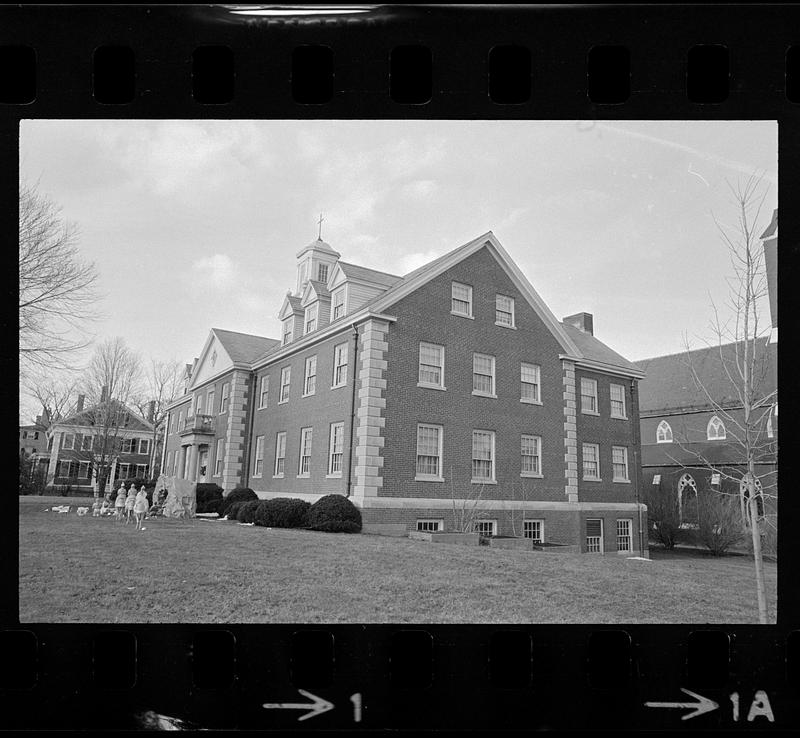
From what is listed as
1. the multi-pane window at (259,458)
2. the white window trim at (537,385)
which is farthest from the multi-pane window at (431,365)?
the multi-pane window at (259,458)

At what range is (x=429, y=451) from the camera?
33.6 feet

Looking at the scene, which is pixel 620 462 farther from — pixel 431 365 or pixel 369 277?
pixel 369 277

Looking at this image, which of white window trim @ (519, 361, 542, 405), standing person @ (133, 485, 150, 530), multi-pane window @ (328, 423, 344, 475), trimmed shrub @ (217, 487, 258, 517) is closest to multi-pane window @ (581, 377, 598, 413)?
white window trim @ (519, 361, 542, 405)

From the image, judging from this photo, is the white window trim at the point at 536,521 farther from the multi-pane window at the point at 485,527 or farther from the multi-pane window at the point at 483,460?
the multi-pane window at the point at 483,460

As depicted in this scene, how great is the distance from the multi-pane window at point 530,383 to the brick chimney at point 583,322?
173 inches

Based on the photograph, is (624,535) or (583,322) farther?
(624,535)

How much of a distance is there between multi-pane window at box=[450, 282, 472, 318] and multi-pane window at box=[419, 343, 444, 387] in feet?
2.85

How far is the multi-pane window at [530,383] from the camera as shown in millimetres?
10312

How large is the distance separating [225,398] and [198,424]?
0.60 meters

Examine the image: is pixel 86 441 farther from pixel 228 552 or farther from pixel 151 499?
pixel 151 499

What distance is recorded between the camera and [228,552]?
5711mm
